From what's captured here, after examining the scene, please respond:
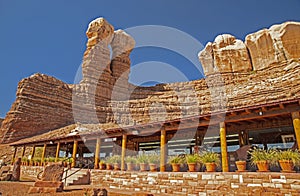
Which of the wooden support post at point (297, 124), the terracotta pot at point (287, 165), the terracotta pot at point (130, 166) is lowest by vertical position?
the terracotta pot at point (130, 166)

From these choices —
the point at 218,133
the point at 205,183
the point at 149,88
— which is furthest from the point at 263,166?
the point at 149,88

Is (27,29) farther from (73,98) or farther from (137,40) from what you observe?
(137,40)

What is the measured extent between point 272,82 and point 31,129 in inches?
1477

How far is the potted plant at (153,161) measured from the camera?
905cm

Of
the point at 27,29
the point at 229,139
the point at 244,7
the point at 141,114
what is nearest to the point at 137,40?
the point at 141,114

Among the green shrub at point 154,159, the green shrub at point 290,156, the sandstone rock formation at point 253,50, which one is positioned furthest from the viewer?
the sandstone rock formation at point 253,50

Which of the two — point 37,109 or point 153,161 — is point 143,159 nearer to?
point 153,161

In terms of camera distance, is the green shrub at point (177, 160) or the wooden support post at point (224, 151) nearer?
the wooden support post at point (224, 151)

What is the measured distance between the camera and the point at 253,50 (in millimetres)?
41188

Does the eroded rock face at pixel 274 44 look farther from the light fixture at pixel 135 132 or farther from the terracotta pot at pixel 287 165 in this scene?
the terracotta pot at pixel 287 165

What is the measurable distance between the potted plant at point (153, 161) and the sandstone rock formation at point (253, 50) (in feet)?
114

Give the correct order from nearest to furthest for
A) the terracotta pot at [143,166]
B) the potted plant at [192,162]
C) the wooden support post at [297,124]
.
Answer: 1. the wooden support post at [297,124]
2. the potted plant at [192,162]
3. the terracotta pot at [143,166]

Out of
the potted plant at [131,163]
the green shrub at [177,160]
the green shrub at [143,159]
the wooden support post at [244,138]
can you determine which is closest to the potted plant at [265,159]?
the green shrub at [177,160]

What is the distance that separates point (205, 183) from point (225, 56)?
41115 mm
